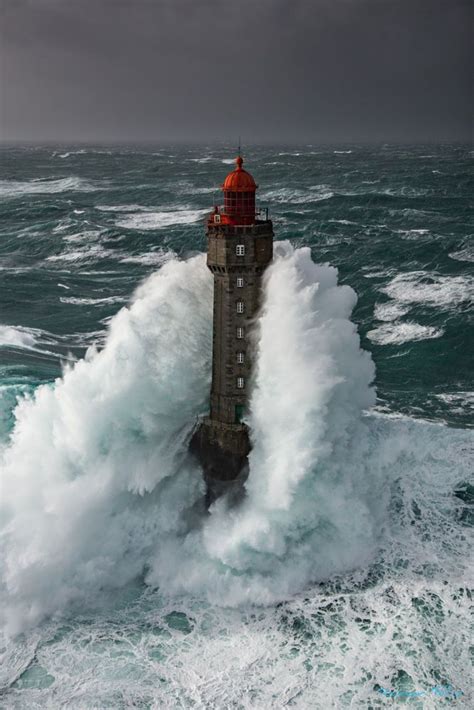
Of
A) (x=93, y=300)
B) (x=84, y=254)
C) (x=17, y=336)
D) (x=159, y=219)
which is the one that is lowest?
(x=159, y=219)

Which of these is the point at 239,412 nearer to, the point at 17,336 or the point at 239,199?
the point at 239,199

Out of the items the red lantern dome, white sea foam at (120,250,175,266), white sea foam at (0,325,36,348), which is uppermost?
the red lantern dome

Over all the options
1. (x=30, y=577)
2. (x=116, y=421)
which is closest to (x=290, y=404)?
(x=116, y=421)

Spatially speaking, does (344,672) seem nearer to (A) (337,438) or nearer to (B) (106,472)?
(A) (337,438)

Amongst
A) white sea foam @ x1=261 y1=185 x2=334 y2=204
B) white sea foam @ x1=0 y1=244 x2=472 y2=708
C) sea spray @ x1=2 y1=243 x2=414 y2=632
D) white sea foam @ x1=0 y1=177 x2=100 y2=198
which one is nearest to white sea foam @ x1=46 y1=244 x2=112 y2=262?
white sea foam @ x1=261 y1=185 x2=334 y2=204

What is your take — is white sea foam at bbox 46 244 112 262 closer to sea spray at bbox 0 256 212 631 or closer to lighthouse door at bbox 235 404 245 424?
sea spray at bbox 0 256 212 631

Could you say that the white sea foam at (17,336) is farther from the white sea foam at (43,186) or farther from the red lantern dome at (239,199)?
the white sea foam at (43,186)

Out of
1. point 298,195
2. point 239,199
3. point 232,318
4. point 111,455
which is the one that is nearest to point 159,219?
point 298,195
